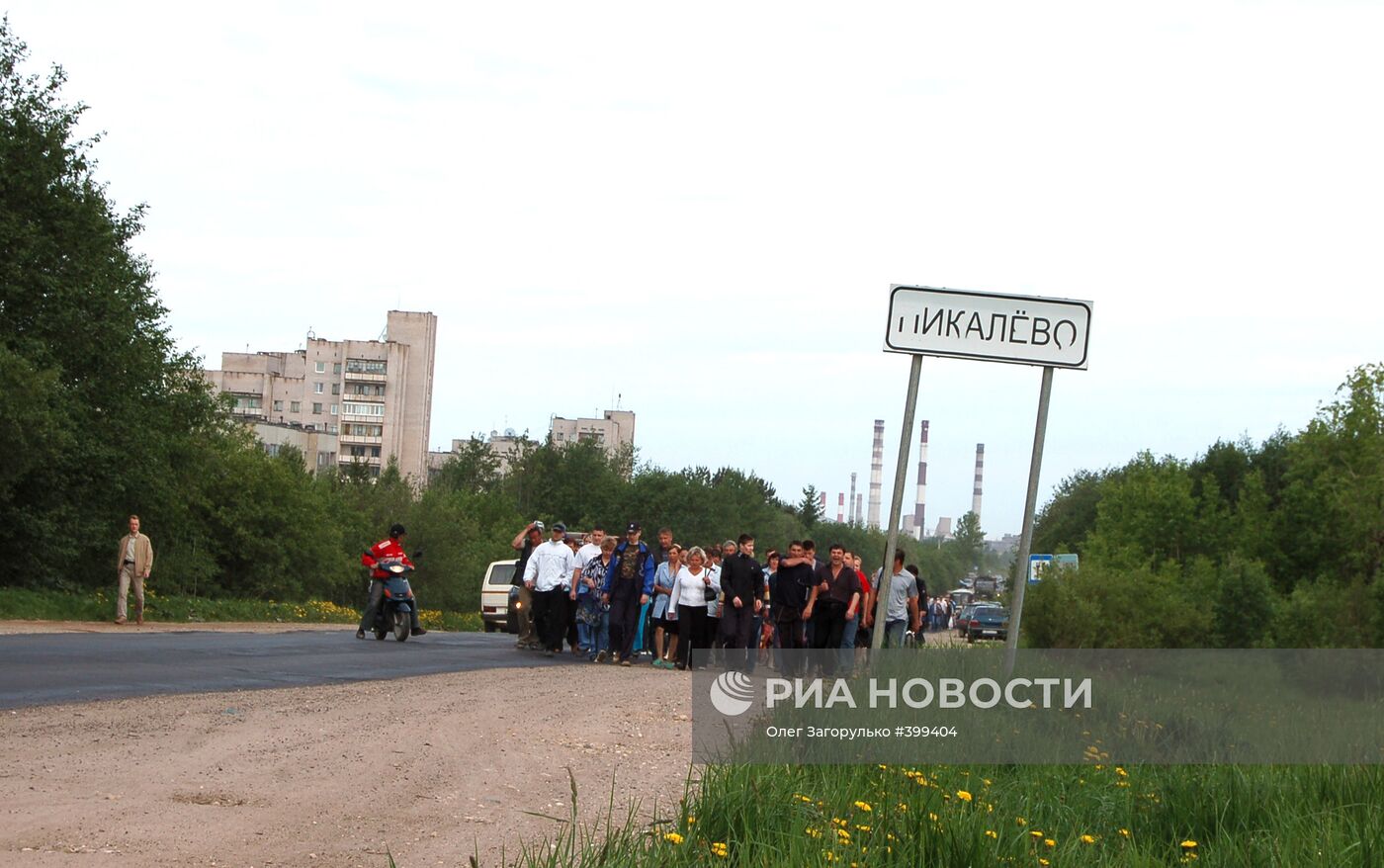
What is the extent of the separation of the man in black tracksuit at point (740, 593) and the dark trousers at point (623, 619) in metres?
1.41

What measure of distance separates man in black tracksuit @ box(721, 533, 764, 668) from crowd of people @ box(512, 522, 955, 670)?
12mm

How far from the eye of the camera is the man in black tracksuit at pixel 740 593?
19781 millimetres

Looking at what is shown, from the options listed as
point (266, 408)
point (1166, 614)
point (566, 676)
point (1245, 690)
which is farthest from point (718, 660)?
point (266, 408)

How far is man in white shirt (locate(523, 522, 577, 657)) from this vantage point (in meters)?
22.0

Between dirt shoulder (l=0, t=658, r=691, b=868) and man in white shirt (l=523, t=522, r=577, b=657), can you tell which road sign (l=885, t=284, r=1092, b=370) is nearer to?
dirt shoulder (l=0, t=658, r=691, b=868)

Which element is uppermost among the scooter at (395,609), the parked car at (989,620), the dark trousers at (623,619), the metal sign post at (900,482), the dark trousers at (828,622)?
the metal sign post at (900,482)

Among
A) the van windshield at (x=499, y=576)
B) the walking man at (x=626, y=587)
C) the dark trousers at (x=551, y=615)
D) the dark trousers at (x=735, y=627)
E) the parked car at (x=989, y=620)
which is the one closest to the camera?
the dark trousers at (x=735, y=627)

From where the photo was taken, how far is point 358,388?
146750 mm

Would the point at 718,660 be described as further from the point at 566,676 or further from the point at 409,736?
the point at 409,736

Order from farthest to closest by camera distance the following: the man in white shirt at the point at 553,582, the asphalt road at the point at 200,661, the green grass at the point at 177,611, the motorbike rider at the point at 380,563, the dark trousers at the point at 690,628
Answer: the green grass at the point at 177,611 → the motorbike rider at the point at 380,563 → the man in white shirt at the point at 553,582 → the dark trousers at the point at 690,628 → the asphalt road at the point at 200,661

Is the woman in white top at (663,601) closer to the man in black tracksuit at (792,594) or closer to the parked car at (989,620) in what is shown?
the man in black tracksuit at (792,594)

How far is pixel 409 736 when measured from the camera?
1045 cm

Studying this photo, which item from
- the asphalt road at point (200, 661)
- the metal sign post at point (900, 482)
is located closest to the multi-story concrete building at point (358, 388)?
the asphalt road at point (200, 661)

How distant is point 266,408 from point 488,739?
5866 inches
